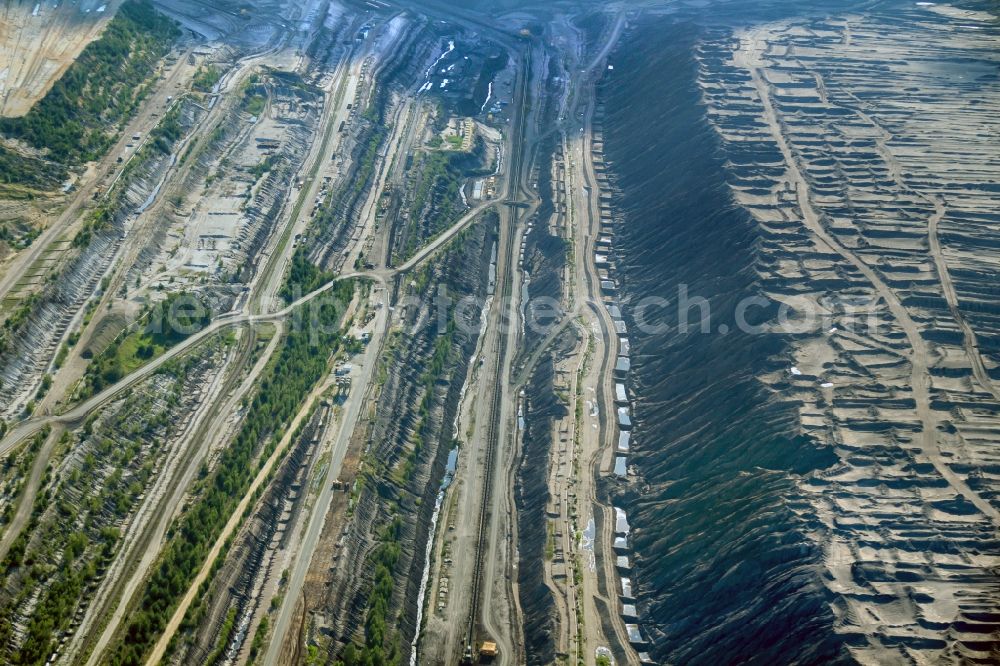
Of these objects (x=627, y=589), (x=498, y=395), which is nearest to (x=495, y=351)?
(x=498, y=395)

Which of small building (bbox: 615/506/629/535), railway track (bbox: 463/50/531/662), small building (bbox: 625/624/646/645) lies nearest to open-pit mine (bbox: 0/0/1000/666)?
small building (bbox: 625/624/646/645)

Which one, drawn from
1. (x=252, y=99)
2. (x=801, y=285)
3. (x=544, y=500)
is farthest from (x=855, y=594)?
(x=252, y=99)

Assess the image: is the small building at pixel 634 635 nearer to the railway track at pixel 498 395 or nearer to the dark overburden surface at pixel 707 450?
the dark overburden surface at pixel 707 450

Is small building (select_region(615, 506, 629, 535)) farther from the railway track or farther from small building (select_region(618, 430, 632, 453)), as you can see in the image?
the railway track

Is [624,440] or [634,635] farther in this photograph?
[624,440]

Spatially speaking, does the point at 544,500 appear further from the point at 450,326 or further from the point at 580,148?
the point at 580,148

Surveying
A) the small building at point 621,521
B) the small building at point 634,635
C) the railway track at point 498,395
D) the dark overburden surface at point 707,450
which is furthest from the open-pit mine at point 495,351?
the small building at point 621,521

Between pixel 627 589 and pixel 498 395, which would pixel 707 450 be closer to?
pixel 627 589
